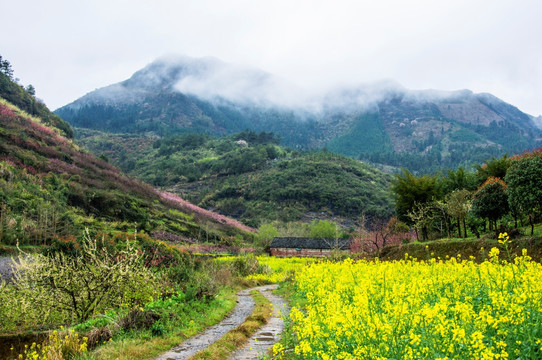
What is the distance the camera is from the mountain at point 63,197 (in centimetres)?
2316

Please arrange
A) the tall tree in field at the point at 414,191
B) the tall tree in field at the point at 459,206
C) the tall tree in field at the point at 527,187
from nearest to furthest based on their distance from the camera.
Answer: the tall tree in field at the point at 527,187
the tall tree in field at the point at 459,206
the tall tree in field at the point at 414,191

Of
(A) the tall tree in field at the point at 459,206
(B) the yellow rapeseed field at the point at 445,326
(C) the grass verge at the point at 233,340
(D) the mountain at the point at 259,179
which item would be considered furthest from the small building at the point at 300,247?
(B) the yellow rapeseed field at the point at 445,326

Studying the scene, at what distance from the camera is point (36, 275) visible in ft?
34.9

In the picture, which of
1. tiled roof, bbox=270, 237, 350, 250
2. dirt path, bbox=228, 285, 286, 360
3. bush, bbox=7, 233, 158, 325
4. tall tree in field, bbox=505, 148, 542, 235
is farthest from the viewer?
tiled roof, bbox=270, 237, 350, 250

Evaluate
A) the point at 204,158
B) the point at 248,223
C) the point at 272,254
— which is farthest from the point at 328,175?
the point at 272,254

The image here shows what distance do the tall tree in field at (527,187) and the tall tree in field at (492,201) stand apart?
226 cm

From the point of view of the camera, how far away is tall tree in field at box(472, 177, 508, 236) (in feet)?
71.2

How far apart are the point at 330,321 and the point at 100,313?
8.95 m

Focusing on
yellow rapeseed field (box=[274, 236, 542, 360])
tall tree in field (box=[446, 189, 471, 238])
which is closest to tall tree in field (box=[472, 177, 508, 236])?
tall tree in field (box=[446, 189, 471, 238])

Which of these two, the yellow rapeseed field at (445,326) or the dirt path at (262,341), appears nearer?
the yellow rapeseed field at (445,326)

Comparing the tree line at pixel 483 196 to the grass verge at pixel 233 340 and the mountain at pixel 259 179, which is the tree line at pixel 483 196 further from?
the mountain at pixel 259 179

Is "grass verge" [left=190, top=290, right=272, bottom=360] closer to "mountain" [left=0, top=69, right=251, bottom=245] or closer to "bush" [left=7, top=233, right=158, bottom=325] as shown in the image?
"bush" [left=7, top=233, right=158, bottom=325]

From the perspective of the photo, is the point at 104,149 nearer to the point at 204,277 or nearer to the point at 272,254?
the point at 272,254

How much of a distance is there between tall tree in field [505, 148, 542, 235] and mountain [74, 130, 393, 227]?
6723cm
